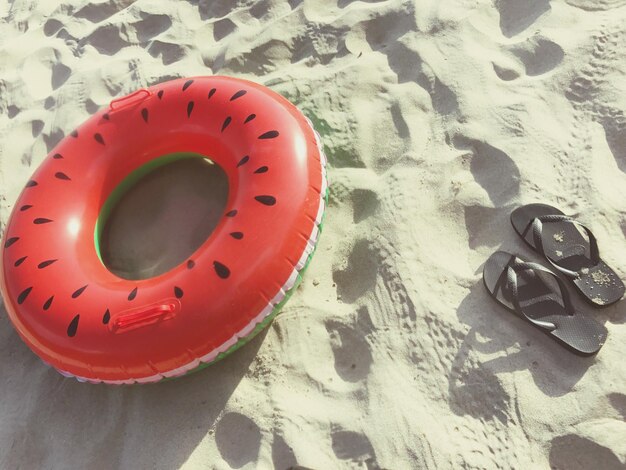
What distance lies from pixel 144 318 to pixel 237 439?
45 cm

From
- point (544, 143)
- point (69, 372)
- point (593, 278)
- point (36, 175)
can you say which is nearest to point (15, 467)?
point (69, 372)

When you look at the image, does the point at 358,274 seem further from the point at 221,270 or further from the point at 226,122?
the point at 226,122

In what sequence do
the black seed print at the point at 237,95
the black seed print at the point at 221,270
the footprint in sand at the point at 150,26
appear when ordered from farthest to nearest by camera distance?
1. the footprint in sand at the point at 150,26
2. the black seed print at the point at 237,95
3. the black seed print at the point at 221,270

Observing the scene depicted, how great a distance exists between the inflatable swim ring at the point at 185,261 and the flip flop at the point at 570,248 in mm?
660

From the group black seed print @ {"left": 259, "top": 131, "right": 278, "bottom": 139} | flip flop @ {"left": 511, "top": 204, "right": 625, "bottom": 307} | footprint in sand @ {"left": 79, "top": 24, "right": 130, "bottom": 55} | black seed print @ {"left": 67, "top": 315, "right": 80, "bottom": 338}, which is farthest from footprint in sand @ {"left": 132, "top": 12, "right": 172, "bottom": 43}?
flip flop @ {"left": 511, "top": 204, "right": 625, "bottom": 307}

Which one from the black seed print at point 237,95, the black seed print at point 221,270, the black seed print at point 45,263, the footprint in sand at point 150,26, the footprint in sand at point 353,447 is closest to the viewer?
the footprint in sand at point 353,447

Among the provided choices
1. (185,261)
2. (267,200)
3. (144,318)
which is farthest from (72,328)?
(267,200)

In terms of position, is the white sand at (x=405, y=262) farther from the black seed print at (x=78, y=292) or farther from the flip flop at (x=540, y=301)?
the black seed print at (x=78, y=292)

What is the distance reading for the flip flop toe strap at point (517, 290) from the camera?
5.09ft

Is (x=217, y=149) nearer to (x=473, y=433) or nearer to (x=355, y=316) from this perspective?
(x=355, y=316)

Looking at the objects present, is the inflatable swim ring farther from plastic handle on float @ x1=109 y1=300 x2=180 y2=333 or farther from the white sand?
the white sand

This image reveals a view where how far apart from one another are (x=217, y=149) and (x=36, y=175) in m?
0.66

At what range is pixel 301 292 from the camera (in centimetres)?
182

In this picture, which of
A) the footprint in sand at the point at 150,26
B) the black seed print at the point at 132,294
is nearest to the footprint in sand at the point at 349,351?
the black seed print at the point at 132,294
